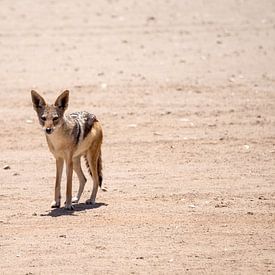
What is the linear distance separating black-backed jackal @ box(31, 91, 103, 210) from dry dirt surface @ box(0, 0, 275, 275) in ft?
1.04

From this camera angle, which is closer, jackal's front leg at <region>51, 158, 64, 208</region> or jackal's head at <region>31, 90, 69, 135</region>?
jackal's head at <region>31, 90, 69, 135</region>

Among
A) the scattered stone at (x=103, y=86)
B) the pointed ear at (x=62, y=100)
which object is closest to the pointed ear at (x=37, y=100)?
the pointed ear at (x=62, y=100)

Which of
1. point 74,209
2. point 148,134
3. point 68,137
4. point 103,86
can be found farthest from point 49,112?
point 103,86

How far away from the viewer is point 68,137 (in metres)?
10.7

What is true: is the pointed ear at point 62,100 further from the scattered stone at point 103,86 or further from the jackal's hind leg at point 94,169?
the scattered stone at point 103,86

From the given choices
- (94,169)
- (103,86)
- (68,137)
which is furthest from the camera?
(103,86)

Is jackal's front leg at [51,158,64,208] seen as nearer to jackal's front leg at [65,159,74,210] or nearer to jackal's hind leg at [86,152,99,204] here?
jackal's front leg at [65,159,74,210]

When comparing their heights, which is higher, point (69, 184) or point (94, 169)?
point (94, 169)

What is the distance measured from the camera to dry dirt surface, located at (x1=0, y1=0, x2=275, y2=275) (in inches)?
367

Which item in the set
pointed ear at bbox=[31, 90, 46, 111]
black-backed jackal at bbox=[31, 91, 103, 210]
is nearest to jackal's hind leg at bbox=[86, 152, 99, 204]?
black-backed jackal at bbox=[31, 91, 103, 210]

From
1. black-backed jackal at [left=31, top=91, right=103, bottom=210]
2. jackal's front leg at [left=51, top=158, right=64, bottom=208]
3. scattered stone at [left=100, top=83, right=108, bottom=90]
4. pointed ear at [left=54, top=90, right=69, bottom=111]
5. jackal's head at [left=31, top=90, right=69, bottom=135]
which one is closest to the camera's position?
jackal's head at [left=31, top=90, right=69, bottom=135]

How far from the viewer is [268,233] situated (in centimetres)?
983

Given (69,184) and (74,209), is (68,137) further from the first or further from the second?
(74,209)

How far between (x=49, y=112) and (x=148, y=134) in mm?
4094
